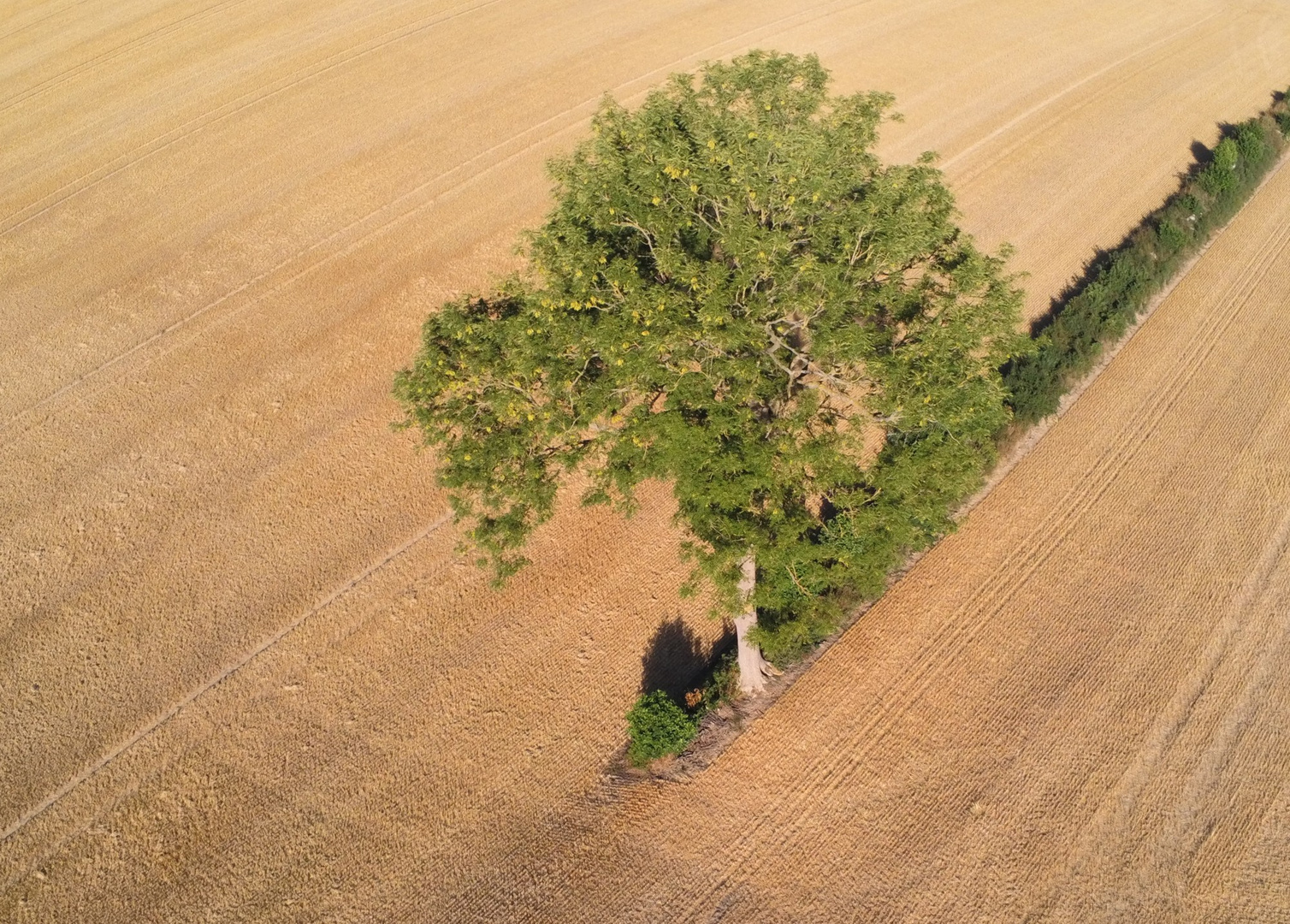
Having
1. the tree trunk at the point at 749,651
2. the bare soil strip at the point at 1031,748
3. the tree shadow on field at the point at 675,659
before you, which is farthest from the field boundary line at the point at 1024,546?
the tree shadow on field at the point at 675,659

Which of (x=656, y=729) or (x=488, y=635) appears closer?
(x=656, y=729)

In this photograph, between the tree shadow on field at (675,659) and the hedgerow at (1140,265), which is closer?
the tree shadow on field at (675,659)

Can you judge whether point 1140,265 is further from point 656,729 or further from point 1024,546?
point 656,729

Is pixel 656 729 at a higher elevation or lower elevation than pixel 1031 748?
higher

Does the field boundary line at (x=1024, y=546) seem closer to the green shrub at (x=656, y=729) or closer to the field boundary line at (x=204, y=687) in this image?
the green shrub at (x=656, y=729)

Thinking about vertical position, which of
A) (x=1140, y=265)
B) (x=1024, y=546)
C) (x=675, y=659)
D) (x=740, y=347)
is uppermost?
(x=740, y=347)

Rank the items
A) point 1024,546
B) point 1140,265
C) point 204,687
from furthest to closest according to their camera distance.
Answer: point 1140,265
point 1024,546
point 204,687

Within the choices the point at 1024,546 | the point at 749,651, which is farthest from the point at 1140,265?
the point at 749,651

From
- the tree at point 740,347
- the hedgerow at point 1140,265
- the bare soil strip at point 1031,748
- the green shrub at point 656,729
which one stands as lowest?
the bare soil strip at point 1031,748
